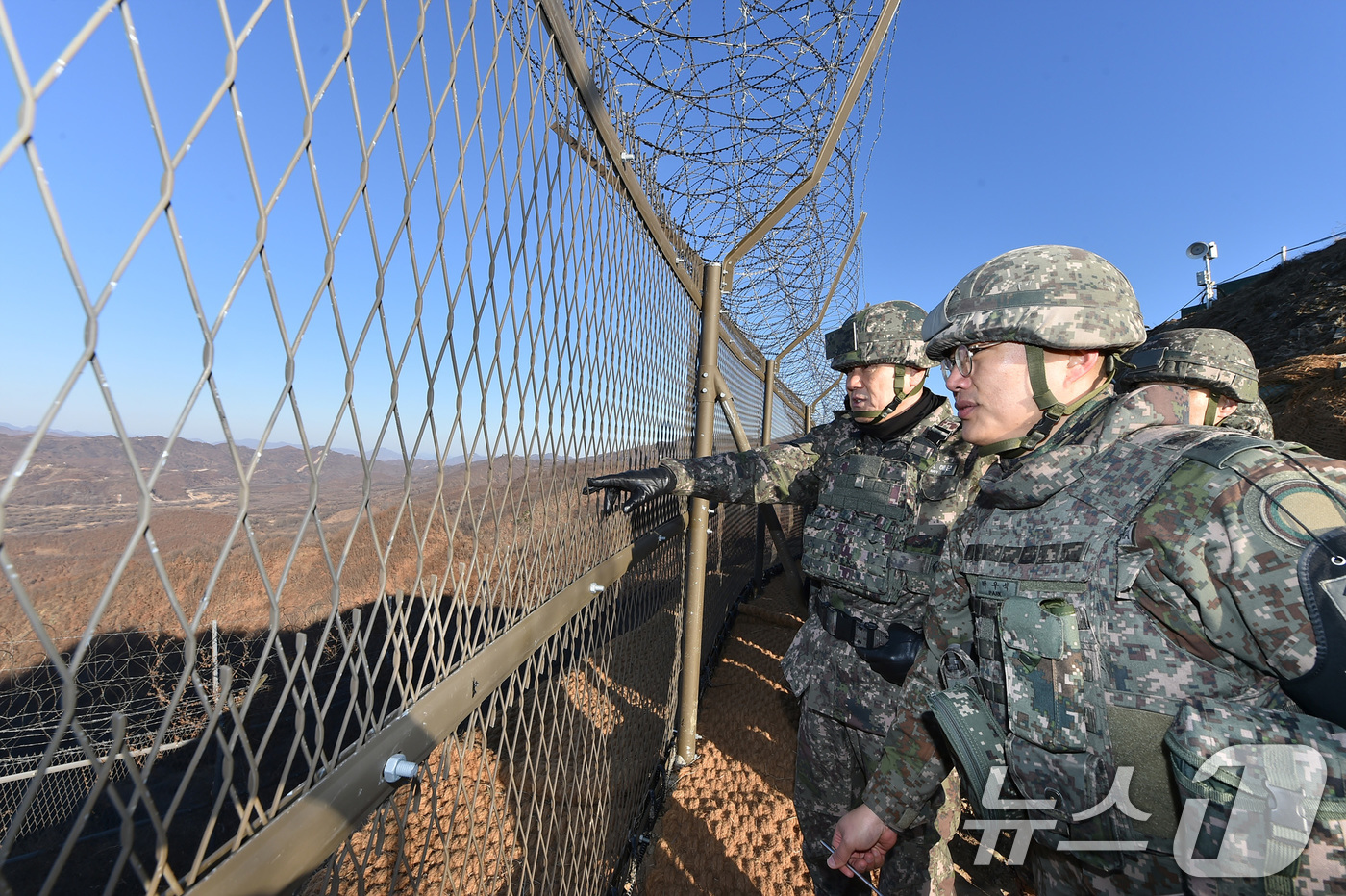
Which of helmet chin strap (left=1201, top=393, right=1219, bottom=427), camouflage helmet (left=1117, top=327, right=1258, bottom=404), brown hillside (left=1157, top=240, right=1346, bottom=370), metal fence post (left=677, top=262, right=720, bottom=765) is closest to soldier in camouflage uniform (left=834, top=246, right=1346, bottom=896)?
metal fence post (left=677, top=262, right=720, bottom=765)

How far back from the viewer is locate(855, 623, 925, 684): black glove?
232cm

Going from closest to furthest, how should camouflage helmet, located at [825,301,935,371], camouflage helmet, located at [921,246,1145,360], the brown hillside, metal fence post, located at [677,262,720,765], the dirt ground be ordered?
1. camouflage helmet, located at [921,246,1145,360]
2. camouflage helmet, located at [825,301,935,371]
3. the dirt ground
4. metal fence post, located at [677,262,720,765]
5. the brown hillside

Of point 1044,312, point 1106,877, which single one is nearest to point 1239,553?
point 1044,312

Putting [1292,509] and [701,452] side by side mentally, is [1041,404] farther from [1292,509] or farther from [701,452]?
[701,452]

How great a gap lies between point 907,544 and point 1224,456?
1.34 metres

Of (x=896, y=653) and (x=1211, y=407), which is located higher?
(x=1211, y=407)

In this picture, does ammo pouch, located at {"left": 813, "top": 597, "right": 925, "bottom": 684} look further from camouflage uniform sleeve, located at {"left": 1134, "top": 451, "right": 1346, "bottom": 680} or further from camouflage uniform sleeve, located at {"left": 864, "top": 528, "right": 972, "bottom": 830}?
camouflage uniform sleeve, located at {"left": 1134, "top": 451, "right": 1346, "bottom": 680}

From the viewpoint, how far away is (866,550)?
7.99ft

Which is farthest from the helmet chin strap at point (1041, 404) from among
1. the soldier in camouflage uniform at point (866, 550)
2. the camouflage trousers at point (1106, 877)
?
the camouflage trousers at point (1106, 877)

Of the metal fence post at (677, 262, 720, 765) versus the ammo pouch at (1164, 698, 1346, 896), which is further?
the metal fence post at (677, 262, 720, 765)

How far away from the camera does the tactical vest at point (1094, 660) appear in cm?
112

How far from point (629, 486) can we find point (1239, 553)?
1.63 meters

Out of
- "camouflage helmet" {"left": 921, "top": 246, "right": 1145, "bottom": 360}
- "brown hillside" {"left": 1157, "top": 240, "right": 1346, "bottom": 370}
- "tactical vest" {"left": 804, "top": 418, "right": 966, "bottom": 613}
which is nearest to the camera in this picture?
"camouflage helmet" {"left": 921, "top": 246, "right": 1145, "bottom": 360}

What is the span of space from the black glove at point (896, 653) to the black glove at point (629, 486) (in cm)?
105
